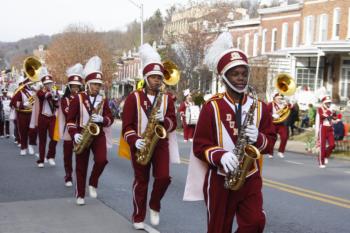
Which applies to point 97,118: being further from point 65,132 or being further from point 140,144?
point 140,144

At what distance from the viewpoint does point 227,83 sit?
5109mm

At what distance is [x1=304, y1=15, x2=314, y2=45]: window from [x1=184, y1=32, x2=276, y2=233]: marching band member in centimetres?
3232

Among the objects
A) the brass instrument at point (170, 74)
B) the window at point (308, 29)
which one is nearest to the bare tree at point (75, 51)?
the window at point (308, 29)

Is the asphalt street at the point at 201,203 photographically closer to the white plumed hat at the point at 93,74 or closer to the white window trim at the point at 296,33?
the white plumed hat at the point at 93,74

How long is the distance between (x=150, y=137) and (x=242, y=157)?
2621 mm

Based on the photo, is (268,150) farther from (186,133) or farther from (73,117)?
(186,133)

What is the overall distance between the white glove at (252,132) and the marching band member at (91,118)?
4332mm

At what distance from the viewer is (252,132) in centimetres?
480

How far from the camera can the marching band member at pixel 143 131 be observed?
7.27 metres

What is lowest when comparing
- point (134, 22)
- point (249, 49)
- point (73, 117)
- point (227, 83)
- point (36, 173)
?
point (36, 173)

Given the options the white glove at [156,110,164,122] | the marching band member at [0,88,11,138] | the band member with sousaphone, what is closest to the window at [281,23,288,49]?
the marching band member at [0,88,11,138]

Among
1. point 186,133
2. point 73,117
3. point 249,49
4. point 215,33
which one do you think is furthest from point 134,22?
point 73,117

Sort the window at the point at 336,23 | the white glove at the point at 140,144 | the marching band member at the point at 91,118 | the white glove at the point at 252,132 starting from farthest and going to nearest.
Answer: the window at the point at 336,23, the marching band member at the point at 91,118, the white glove at the point at 140,144, the white glove at the point at 252,132

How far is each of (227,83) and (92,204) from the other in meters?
4.43
